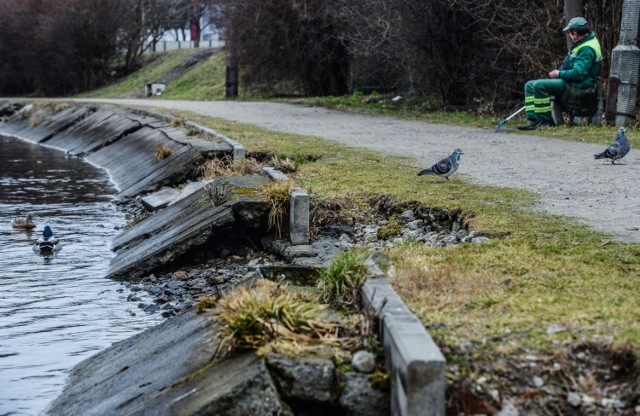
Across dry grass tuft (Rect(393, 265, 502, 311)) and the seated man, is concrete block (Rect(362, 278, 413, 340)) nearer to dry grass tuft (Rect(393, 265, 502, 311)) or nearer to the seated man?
dry grass tuft (Rect(393, 265, 502, 311))

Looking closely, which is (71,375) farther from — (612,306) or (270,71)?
(270,71)

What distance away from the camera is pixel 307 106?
102 ft

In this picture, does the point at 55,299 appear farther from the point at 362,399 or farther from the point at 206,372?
the point at 362,399

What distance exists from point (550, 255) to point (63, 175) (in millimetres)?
17103

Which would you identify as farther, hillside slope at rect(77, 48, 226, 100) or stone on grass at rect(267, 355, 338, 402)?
hillside slope at rect(77, 48, 226, 100)

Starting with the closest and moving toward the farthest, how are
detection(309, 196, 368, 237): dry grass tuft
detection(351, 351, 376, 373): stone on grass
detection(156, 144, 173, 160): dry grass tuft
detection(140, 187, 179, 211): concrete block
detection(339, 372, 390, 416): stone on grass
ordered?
detection(339, 372, 390, 416): stone on grass, detection(351, 351, 376, 373): stone on grass, detection(309, 196, 368, 237): dry grass tuft, detection(140, 187, 179, 211): concrete block, detection(156, 144, 173, 160): dry grass tuft

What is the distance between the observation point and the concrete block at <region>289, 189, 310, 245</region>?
10.3 m

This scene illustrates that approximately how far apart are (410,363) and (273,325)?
3.99 ft

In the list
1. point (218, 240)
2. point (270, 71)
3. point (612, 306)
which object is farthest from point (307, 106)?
point (612, 306)

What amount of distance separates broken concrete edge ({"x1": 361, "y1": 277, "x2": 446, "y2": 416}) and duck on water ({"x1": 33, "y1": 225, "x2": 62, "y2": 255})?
26.9 ft

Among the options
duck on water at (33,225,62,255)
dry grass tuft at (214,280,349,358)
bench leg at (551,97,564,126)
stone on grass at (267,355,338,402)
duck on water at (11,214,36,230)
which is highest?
bench leg at (551,97,564,126)

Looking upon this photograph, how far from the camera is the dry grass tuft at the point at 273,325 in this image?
5766 millimetres

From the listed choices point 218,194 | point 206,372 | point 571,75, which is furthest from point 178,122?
point 206,372

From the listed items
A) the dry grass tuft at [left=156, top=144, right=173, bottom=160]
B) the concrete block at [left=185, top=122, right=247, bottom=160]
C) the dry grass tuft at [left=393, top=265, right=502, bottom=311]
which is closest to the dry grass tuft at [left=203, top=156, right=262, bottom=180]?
the concrete block at [left=185, top=122, right=247, bottom=160]
